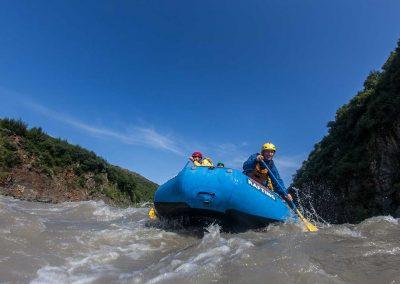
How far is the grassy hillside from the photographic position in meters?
17.0

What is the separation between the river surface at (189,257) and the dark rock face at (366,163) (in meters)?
8.28

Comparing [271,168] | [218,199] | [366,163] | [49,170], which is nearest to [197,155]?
[271,168]

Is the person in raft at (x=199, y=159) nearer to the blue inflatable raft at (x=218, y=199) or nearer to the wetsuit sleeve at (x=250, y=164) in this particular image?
the wetsuit sleeve at (x=250, y=164)

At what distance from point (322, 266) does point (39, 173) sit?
17036 millimetres

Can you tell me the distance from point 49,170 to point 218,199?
1426 centimetres

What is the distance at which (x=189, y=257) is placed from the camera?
14.4ft

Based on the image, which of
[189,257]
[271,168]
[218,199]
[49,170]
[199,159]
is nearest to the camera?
[189,257]

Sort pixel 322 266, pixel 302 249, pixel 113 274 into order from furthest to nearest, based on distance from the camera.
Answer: pixel 302 249, pixel 113 274, pixel 322 266

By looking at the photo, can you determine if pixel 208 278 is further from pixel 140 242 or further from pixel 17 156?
pixel 17 156

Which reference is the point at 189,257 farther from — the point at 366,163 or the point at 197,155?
the point at 366,163

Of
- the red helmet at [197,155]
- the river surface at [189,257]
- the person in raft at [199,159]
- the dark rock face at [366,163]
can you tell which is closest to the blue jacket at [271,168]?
the person in raft at [199,159]

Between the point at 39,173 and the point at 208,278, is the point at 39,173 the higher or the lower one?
the higher one

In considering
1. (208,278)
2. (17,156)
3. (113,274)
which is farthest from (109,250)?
(17,156)

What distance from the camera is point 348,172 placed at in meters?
16.6
